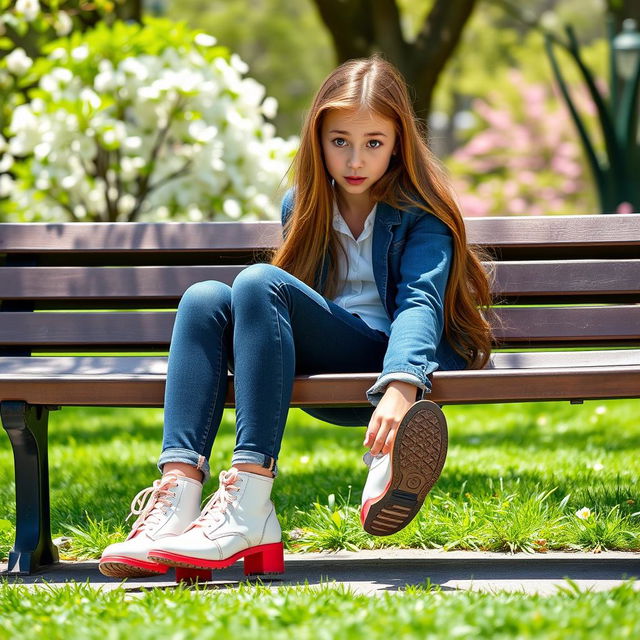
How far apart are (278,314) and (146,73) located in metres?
3.78

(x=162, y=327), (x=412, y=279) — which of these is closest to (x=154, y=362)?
(x=162, y=327)

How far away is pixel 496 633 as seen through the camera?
2.12m

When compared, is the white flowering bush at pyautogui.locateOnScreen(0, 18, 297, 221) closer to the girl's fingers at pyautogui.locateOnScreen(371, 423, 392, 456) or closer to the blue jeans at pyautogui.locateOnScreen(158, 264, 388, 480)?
the blue jeans at pyautogui.locateOnScreen(158, 264, 388, 480)

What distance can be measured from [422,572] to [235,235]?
1.29 m

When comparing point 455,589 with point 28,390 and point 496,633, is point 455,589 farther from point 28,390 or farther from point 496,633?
point 28,390

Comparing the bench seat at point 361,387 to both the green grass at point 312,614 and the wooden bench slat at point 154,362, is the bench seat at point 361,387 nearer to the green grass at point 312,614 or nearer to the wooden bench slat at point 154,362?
the wooden bench slat at point 154,362

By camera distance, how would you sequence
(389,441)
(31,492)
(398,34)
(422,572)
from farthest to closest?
(398,34) < (31,492) < (422,572) < (389,441)

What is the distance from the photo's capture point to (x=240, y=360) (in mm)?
2857

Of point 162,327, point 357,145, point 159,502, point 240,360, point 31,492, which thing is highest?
point 357,145

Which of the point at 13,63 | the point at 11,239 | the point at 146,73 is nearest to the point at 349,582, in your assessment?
the point at 11,239

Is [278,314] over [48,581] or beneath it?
over

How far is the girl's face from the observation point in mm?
3252

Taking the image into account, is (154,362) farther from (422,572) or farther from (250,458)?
(422,572)

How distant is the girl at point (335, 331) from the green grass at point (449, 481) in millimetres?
413
